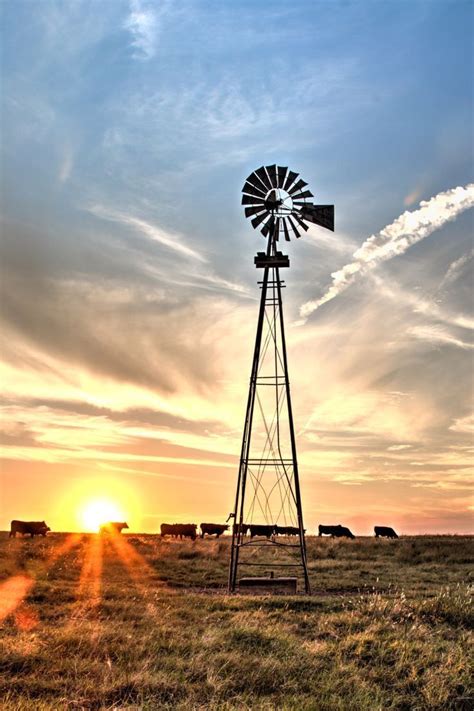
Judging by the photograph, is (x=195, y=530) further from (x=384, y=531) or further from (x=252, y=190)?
(x=252, y=190)

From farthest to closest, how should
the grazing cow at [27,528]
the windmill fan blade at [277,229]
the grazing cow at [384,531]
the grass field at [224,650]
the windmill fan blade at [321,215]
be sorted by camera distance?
the grazing cow at [384,531], the grazing cow at [27,528], the windmill fan blade at [277,229], the windmill fan blade at [321,215], the grass field at [224,650]

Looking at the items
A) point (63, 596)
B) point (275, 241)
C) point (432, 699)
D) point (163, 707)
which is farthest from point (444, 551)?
point (163, 707)

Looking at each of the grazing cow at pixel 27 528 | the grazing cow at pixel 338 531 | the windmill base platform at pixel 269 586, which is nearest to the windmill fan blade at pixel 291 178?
the windmill base platform at pixel 269 586

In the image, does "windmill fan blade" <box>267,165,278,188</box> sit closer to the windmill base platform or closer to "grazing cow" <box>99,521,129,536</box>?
the windmill base platform

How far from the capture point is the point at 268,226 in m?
19.5

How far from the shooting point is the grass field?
813cm

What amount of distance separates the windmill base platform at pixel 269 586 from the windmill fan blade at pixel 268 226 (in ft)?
33.1

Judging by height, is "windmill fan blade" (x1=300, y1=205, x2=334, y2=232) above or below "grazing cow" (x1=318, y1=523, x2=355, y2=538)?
above

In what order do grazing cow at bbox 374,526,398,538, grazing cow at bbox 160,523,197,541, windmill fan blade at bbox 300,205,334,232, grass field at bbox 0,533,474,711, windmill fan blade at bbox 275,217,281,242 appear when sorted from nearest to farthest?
1. grass field at bbox 0,533,474,711
2. windmill fan blade at bbox 300,205,334,232
3. windmill fan blade at bbox 275,217,281,242
4. grazing cow at bbox 160,523,197,541
5. grazing cow at bbox 374,526,398,538

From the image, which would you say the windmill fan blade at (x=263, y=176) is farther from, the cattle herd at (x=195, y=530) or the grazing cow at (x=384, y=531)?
the grazing cow at (x=384, y=531)

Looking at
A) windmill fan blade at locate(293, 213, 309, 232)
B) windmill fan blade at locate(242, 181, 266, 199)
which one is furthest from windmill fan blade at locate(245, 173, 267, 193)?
windmill fan blade at locate(293, 213, 309, 232)

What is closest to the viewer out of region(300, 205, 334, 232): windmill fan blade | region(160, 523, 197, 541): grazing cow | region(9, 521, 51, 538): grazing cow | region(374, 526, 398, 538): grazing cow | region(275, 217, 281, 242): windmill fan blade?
region(300, 205, 334, 232): windmill fan blade

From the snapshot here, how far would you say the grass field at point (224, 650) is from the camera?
26.7ft

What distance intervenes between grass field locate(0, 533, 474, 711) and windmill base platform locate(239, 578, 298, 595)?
1145 millimetres
